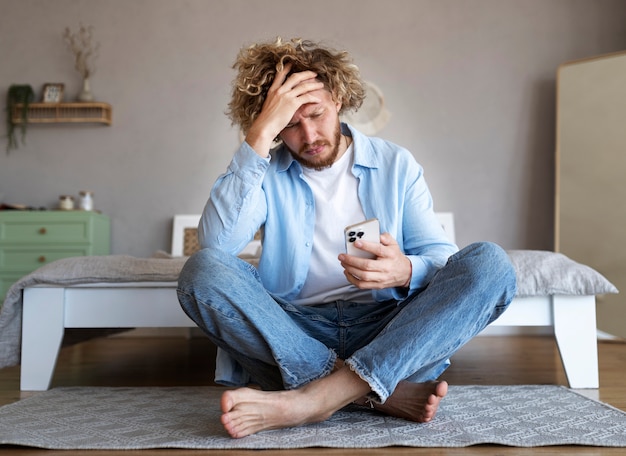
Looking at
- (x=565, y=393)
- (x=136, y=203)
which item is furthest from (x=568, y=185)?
(x=136, y=203)

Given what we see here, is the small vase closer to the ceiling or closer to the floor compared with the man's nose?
closer to the ceiling

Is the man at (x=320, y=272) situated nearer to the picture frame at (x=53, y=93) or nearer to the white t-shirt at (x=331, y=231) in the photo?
the white t-shirt at (x=331, y=231)

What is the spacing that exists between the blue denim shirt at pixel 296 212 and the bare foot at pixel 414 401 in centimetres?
21

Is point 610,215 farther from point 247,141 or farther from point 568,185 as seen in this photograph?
point 247,141

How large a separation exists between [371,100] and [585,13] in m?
1.45

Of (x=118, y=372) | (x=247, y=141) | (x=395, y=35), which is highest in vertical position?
(x=395, y=35)

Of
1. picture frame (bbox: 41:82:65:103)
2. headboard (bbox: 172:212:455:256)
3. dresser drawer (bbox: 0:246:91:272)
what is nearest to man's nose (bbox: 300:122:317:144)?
headboard (bbox: 172:212:455:256)

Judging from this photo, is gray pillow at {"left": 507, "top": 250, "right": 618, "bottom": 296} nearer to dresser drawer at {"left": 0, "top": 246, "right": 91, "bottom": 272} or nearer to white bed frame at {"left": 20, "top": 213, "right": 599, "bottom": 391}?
white bed frame at {"left": 20, "top": 213, "right": 599, "bottom": 391}

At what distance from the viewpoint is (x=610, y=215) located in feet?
12.3

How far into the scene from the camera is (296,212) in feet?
5.61

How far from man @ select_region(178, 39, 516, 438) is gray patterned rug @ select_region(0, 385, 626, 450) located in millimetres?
61

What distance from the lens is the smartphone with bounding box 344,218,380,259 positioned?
142 cm

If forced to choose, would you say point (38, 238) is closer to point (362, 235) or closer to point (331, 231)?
point (331, 231)

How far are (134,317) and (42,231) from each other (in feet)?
6.92
